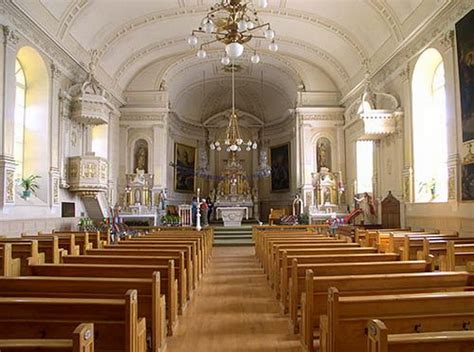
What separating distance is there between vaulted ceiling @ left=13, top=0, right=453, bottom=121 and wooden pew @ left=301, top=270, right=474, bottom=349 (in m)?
8.09

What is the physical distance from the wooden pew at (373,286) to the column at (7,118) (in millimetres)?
7801

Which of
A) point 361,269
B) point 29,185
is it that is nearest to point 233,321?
point 361,269

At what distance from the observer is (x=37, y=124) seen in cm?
1165

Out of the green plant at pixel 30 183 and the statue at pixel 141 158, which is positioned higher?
the statue at pixel 141 158

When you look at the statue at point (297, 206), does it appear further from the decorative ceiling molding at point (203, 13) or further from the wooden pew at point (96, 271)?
the wooden pew at point (96, 271)

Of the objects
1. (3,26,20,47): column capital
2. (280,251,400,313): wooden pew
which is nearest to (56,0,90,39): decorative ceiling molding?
(3,26,20,47): column capital

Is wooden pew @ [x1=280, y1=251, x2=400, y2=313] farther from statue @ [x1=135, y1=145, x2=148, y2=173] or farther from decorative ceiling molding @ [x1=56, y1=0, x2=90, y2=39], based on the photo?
statue @ [x1=135, y1=145, x2=148, y2=173]

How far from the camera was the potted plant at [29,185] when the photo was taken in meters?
10.3

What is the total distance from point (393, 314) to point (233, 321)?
234 centimetres

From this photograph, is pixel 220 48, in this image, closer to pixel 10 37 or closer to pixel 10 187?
pixel 10 37

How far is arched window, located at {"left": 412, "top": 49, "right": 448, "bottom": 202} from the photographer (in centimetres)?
1112

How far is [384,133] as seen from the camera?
42.1ft

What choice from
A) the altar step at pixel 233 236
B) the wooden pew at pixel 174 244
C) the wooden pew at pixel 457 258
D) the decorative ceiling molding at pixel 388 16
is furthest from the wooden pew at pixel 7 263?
the decorative ceiling molding at pixel 388 16

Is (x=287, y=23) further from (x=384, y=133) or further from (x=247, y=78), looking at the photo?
(x=247, y=78)
